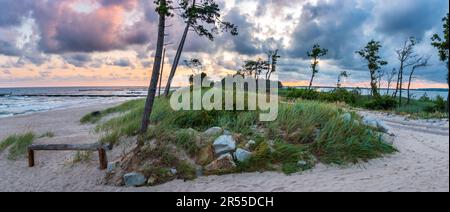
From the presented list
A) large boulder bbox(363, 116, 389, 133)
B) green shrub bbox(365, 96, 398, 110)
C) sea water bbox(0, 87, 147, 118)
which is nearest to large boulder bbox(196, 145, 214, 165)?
large boulder bbox(363, 116, 389, 133)

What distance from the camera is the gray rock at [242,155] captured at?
834 cm

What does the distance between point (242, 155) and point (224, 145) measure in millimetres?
575

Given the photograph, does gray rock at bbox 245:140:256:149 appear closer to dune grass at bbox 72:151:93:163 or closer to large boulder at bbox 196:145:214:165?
large boulder at bbox 196:145:214:165

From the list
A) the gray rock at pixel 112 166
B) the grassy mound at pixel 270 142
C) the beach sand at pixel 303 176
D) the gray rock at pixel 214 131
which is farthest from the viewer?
the gray rock at pixel 214 131

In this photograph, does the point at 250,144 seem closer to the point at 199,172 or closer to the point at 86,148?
the point at 199,172

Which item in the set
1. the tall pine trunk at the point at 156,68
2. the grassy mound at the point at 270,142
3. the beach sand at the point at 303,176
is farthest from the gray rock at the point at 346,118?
the tall pine trunk at the point at 156,68

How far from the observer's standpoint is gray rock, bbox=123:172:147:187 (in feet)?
26.3

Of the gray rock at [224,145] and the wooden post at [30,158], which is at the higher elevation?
the gray rock at [224,145]

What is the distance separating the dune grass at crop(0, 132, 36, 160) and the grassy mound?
280 centimetres

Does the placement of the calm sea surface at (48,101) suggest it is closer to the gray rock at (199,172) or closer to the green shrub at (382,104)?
the green shrub at (382,104)

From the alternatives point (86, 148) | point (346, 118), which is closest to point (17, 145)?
point (86, 148)

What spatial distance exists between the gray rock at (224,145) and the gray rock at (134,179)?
5.83ft
